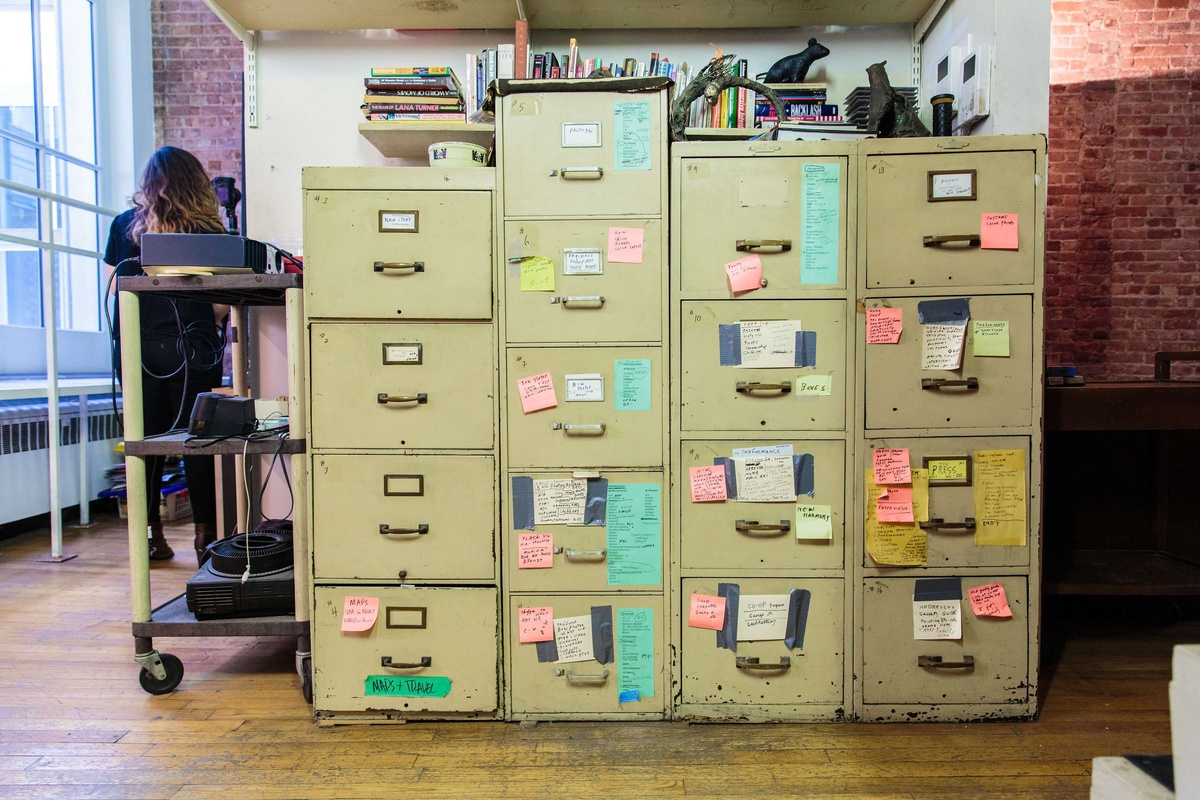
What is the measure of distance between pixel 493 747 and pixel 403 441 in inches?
28.8

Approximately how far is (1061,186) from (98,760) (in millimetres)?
5653

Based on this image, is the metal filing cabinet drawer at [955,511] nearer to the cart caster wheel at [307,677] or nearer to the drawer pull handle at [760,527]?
the drawer pull handle at [760,527]

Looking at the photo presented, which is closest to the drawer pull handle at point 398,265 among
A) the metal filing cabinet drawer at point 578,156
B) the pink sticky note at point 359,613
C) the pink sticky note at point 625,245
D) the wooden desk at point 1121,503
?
the metal filing cabinet drawer at point 578,156

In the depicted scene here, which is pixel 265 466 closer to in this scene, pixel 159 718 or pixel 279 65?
pixel 159 718

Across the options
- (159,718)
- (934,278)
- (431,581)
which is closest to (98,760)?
(159,718)

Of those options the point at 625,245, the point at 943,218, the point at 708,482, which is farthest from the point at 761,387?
the point at 943,218

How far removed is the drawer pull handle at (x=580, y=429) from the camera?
5.19 feet

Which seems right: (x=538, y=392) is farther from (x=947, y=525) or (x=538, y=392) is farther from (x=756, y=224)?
(x=947, y=525)

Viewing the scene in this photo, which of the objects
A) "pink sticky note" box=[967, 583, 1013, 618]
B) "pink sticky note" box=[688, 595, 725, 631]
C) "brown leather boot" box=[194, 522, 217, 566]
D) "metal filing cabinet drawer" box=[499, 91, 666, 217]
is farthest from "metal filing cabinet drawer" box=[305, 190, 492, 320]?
"brown leather boot" box=[194, 522, 217, 566]

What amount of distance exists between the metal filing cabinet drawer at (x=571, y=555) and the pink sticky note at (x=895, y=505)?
52 centimetres

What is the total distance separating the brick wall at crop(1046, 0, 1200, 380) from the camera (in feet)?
14.3

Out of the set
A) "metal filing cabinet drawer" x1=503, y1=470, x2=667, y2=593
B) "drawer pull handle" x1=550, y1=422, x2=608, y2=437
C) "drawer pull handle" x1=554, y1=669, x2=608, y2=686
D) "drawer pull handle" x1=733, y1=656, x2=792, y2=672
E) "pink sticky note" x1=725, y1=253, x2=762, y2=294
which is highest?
"pink sticky note" x1=725, y1=253, x2=762, y2=294

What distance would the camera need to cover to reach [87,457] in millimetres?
3459

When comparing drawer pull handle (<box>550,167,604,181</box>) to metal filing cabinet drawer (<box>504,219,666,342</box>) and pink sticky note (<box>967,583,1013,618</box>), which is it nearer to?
metal filing cabinet drawer (<box>504,219,666,342</box>)
